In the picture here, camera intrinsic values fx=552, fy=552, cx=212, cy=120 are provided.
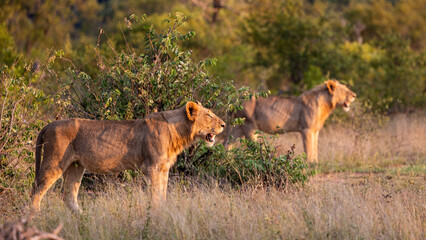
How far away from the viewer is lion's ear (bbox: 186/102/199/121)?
7758 millimetres

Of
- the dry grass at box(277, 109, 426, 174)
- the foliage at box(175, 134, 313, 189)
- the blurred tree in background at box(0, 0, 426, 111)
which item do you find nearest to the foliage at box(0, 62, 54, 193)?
the foliage at box(175, 134, 313, 189)

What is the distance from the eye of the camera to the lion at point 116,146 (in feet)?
24.2

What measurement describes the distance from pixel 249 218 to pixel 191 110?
2020 mm

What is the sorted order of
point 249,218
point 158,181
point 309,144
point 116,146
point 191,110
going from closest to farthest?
point 249,218 < point 158,181 < point 116,146 < point 191,110 < point 309,144

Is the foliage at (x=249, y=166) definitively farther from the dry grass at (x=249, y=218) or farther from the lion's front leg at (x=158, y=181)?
the lion's front leg at (x=158, y=181)

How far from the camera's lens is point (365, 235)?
609 cm

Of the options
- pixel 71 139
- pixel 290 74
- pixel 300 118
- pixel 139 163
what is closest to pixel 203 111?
pixel 139 163

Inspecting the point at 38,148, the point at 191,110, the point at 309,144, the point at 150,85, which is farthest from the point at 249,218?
the point at 309,144

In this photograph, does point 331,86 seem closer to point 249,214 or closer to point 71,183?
point 249,214

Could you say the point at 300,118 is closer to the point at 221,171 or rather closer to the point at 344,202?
the point at 221,171

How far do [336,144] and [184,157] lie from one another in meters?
5.58

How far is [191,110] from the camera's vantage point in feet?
25.9

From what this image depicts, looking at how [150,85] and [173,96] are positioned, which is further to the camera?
[173,96]

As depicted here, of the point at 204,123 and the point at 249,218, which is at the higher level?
the point at 204,123
